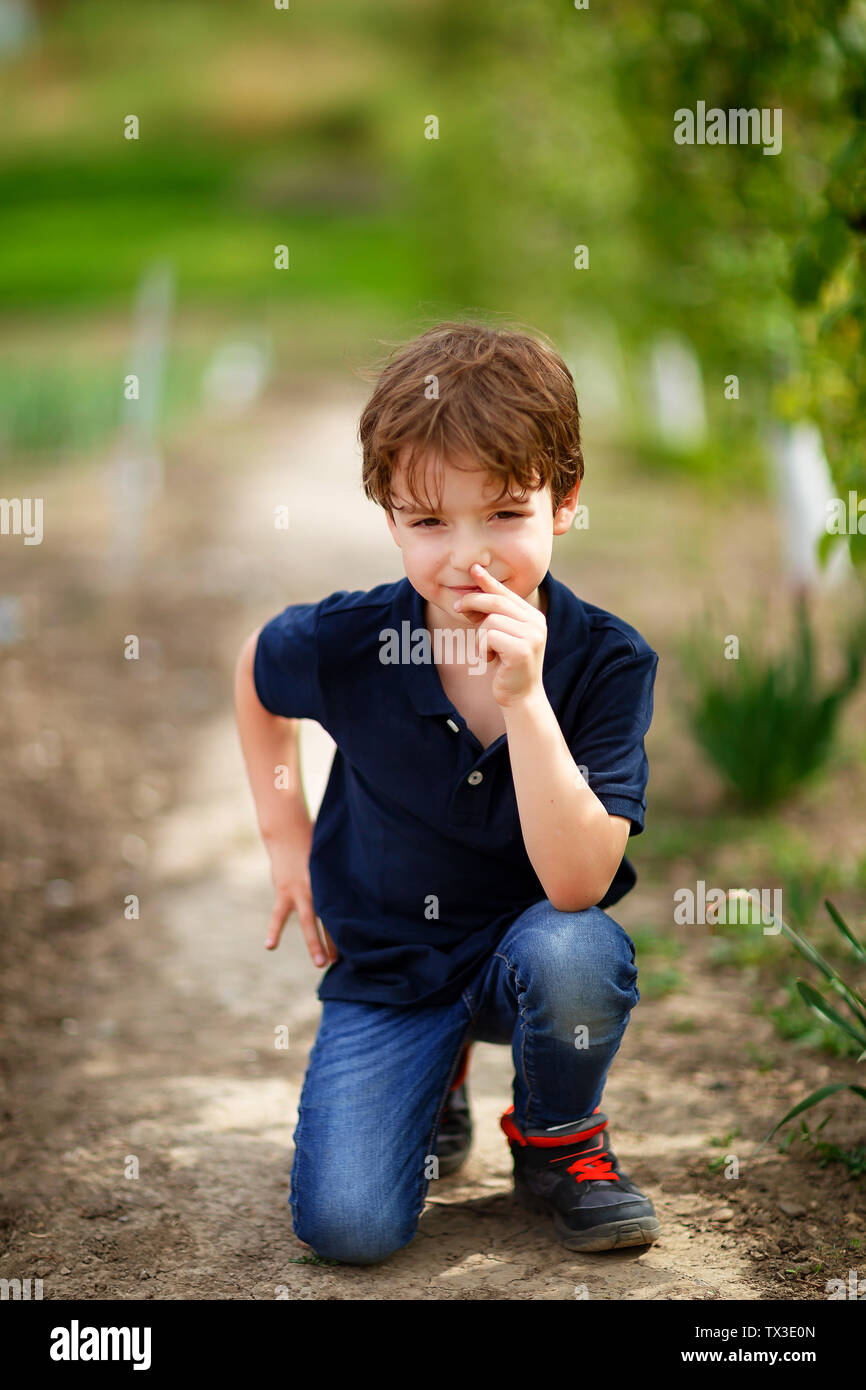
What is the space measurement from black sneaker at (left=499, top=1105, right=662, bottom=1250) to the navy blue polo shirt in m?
0.24

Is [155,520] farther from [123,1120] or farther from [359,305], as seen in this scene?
[359,305]

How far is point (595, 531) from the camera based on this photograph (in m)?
7.17

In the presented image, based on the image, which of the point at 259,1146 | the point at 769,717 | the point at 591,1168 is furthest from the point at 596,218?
the point at 591,1168

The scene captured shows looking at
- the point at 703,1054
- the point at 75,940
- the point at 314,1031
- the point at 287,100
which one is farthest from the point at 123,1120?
the point at 287,100

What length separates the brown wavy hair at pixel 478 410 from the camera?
160 cm

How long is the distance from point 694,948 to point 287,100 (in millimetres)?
47595

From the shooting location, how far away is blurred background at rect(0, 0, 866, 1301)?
2.55 m

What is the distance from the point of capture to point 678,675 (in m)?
4.68

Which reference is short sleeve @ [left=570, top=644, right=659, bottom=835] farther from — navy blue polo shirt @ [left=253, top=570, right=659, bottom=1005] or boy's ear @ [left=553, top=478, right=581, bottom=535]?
boy's ear @ [left=553, top=478, right=581, bottom=535]

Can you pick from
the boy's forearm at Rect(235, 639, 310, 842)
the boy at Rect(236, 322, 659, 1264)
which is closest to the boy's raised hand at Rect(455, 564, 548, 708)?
the boy at Rect(236, 322, 659, 1264)

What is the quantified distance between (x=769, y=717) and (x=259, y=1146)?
5.93 feet

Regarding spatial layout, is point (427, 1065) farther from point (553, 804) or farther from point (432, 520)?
point (432, 520)

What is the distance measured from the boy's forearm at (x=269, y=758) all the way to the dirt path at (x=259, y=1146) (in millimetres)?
543

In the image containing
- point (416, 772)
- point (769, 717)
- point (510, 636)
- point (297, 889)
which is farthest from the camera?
point (769, 717)
